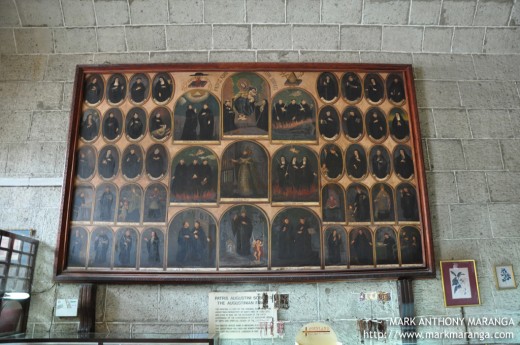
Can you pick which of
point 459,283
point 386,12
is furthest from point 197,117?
point 459,283

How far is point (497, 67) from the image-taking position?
461 centimetres

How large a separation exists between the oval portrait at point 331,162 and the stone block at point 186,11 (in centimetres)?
187

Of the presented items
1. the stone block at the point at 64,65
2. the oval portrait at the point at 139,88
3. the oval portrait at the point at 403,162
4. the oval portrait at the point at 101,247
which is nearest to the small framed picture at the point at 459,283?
the oval portrait at the point at 403,162

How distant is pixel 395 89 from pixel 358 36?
2.22ft

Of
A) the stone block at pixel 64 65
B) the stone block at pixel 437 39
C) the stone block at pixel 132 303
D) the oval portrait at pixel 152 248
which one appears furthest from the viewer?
the stone block at pixel 437 39

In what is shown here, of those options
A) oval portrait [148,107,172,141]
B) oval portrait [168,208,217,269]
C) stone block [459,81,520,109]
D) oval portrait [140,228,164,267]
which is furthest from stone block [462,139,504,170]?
oval portrait [140,228,164,267]

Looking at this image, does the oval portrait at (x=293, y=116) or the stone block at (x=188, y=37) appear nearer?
the oval portrait at (x=293, y=116)

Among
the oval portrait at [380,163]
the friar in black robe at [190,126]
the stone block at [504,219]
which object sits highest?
the friar in black robe at [190,126]

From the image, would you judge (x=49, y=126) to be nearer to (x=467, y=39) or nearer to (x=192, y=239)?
(x=192, y=239)

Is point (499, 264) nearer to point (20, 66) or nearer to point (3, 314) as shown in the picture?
point (3, 314)

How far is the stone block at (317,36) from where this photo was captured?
453 cm

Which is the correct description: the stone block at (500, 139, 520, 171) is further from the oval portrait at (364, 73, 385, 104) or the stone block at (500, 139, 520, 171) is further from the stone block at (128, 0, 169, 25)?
the stone block at (128, 0, 169, 25)

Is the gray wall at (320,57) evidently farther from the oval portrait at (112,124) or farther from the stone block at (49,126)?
the oval portrait at (112,124)

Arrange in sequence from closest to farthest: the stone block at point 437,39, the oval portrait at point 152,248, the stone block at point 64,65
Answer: the oval portrait at point 152,248, the stone block at point 64,65, the stone block at point 437,39
